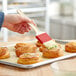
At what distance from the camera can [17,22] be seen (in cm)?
158

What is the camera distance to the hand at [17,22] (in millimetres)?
1549

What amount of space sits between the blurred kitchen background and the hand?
4.31ft

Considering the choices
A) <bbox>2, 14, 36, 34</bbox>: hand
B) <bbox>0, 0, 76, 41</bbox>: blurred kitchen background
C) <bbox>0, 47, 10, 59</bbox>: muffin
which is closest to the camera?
<bbox>0, 47, 10, 59</bbox>: muffin

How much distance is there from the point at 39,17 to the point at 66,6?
148cm

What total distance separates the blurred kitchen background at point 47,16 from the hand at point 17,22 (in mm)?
1313

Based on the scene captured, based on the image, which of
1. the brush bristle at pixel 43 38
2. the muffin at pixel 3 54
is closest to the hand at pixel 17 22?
the brush bristle at pixel 43 38

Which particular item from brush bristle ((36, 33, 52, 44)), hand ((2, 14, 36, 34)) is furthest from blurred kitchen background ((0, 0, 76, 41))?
brush bristle ((36, 33, 52, 44))

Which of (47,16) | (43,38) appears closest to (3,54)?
(43,38)

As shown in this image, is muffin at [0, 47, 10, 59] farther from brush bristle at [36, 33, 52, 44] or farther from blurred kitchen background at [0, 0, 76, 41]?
blurred kitchen background at [0, 0, 76, 41]

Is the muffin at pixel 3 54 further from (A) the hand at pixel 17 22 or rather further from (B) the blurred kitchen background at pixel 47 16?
(B) the blurred kitchen background at pixel 47 16

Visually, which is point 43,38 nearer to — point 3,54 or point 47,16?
point 3,54

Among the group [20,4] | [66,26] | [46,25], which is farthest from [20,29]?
[66,26]

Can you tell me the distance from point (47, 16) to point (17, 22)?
6.84 feet

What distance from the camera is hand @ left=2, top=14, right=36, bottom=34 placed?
1.55 metres
